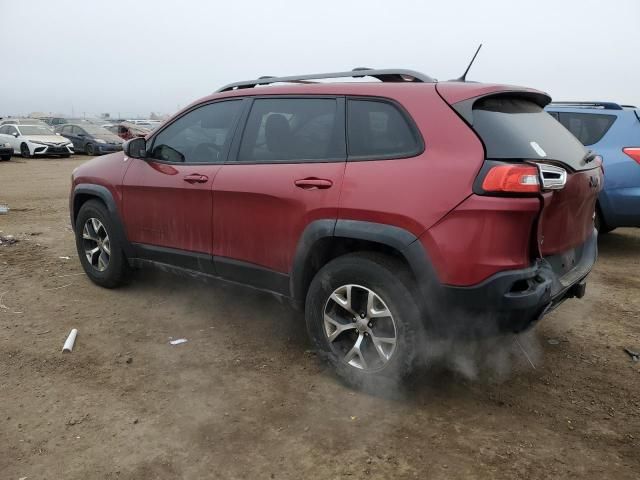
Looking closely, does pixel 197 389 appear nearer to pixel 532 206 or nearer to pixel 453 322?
pixel 453 322

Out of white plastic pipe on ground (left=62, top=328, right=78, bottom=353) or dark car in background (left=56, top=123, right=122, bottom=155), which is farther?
dark car in background (left=56, top=123, right=122, bottom=155)

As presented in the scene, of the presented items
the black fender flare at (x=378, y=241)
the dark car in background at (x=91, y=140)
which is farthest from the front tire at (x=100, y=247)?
the dark car in background at (x=91, y=140)

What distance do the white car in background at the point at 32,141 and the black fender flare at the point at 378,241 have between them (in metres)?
20.8

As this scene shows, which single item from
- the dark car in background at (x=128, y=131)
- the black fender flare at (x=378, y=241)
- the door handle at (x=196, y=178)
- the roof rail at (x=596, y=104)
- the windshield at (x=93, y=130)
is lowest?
the dark car in background at (x=128, y=131)

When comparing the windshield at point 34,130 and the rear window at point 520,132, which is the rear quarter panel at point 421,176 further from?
the windshield at point 34,130

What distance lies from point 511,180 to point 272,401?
175 centimetres

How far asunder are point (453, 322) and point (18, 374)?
104 inches

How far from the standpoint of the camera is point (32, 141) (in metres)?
20.9

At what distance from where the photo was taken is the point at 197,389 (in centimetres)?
324

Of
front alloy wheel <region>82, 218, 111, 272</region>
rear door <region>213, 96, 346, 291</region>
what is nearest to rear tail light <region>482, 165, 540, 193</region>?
rear door <region>213, 96, 346, 291</region>

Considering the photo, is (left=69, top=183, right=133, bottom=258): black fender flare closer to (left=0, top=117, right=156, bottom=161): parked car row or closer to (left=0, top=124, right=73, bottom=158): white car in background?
(left=0, top=117, right=156, bottom=161): parked car row

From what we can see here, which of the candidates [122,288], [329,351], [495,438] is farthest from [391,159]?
[122,288]

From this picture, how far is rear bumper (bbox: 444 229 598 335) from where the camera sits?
2689 mm

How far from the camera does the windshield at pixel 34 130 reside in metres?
21.8
